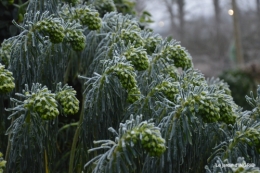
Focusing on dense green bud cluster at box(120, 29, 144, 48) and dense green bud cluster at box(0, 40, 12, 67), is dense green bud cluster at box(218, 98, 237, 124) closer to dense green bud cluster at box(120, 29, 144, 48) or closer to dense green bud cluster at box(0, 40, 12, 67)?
dense green bud cluster at box(120, 29, 144, 48)

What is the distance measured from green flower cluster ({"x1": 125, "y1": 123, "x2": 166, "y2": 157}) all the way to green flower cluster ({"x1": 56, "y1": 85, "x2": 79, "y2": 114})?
19 cm

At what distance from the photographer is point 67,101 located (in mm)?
861

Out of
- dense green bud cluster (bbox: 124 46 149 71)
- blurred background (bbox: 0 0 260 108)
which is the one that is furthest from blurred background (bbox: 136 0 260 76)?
dense green bud cluster (bbox: 124 46 149 71)

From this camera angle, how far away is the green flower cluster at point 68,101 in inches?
33.4

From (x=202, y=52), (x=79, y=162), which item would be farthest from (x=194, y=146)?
(x=202, y=52)

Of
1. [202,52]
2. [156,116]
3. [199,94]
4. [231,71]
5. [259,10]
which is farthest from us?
[202,52]

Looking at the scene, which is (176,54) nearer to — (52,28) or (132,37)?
(132,37)

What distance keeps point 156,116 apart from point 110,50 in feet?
0.84

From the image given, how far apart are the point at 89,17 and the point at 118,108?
307mm

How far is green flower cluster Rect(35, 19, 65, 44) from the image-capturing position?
3.05 feet

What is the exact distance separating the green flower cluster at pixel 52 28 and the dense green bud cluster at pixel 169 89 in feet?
0.96

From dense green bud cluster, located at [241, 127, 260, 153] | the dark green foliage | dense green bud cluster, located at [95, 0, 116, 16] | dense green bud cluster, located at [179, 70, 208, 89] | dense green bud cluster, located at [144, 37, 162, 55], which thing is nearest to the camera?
dense green bud cluster, located at [241, 127, 260, 153]

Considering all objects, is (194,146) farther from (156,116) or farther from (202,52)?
(202,52)

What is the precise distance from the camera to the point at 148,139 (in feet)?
2.27
